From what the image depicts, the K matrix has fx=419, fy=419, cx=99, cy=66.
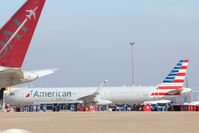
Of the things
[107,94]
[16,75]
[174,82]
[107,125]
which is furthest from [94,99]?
[16,75]

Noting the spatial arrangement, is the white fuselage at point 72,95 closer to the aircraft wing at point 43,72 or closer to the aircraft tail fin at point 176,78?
the aircraft tail fin at point 176,78

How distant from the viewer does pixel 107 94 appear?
6406 cm

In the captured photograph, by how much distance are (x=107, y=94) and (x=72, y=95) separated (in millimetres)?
5340

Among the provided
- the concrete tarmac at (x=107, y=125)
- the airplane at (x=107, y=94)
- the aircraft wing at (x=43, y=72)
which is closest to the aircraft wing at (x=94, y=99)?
the airplane at (x=107, y=94)

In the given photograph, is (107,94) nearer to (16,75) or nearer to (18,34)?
(18,34)

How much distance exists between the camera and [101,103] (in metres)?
63.5

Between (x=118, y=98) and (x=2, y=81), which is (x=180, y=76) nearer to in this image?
(x=118, y=98)

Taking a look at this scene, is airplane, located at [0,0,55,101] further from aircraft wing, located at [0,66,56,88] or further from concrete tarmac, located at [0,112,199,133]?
concrete tarmac, located at [0,112,199,133]

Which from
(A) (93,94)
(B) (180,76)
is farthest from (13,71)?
(B) (180,76)

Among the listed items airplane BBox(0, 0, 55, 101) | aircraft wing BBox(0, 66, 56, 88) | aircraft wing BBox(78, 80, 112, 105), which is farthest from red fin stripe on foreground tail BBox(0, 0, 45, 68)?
aircraft wing BBox(78, 80, 112, 105)

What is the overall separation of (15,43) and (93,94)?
1767 inches

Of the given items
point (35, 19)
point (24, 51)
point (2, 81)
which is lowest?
point (2, 81)

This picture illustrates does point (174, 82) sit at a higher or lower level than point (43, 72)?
higher

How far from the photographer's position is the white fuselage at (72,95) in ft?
205
